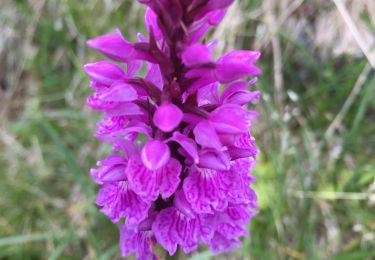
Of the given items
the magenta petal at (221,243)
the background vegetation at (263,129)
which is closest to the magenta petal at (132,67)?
the magenta petal at (221,243)

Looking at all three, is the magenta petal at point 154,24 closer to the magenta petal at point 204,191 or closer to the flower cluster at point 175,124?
the flower cluster at point 175,124

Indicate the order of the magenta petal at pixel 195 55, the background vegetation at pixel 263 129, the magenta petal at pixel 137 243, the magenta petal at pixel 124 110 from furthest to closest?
1. the background vegetation at pixel 263 129
2. the magenta petal at pixel 137 243
3. the magenta petal at pixel 124 110
4. the magenta petal at pixel 195 55

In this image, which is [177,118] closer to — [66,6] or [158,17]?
[158,17]

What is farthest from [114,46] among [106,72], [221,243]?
[221,243]

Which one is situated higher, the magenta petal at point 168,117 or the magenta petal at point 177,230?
the magenta petal at point 168,117

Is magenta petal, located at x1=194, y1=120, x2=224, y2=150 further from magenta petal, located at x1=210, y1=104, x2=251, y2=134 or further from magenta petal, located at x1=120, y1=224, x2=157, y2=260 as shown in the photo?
magenta petal, located at x1=120, y1=224, x2=157, y2=260

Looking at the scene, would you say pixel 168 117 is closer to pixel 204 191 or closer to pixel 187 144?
pixel 187 144

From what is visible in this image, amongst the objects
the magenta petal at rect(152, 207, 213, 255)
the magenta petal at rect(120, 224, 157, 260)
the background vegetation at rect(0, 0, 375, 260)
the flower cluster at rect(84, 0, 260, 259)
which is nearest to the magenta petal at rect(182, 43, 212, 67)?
the flower cluster at rect(84, 0, 260, 259)
